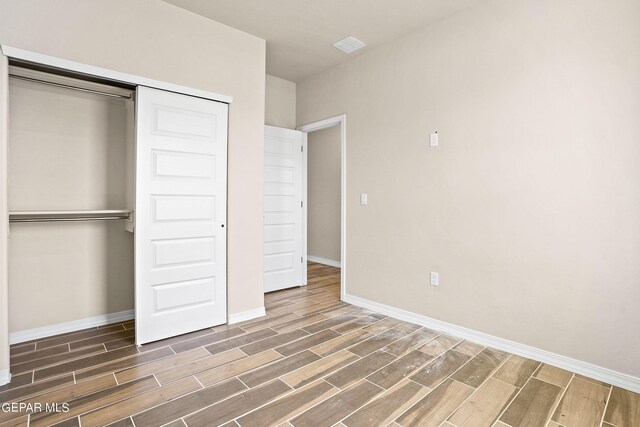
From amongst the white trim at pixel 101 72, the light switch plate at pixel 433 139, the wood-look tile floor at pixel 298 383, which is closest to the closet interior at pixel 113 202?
the white trim at pixel 101 72

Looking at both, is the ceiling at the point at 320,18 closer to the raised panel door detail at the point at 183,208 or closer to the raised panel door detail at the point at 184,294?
the raised panel door detail at the point at 183,208

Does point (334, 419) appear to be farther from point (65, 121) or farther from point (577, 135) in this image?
point (65, 121)

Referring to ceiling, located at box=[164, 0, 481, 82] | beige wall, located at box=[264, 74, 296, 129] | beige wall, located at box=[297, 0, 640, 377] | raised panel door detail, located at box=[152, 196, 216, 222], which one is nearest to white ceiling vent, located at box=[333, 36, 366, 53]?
ceiling, located at box=[164, 0, 481, 82]

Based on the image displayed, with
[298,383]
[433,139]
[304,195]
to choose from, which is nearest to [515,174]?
[433,139]

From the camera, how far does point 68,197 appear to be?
9.47 ft

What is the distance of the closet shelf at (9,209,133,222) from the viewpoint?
2455mm

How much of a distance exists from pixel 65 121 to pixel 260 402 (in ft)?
9.07

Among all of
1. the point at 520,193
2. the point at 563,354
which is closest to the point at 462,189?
the point at 520,193

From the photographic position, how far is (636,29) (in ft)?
6.93

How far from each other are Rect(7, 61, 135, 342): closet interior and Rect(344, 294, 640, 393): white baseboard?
8.83 feet

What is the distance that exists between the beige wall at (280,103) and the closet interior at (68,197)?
1.83 metres

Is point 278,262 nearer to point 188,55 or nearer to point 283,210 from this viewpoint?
point 283,210

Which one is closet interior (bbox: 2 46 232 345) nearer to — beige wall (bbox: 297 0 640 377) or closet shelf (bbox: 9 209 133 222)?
closet shelf (bbox: 9 209 133 222)

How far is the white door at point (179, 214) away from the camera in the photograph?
2.72m
